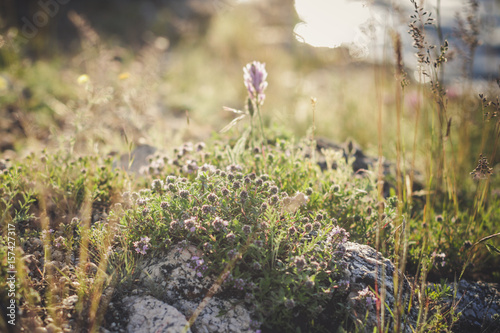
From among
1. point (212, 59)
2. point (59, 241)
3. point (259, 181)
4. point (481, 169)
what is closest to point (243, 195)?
point (259, 181)

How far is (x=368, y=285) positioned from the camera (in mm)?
1916

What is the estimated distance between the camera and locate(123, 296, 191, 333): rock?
1675mm

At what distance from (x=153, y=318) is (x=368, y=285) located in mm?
1134

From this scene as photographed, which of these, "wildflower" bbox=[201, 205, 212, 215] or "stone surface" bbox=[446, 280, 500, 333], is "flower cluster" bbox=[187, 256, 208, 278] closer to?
"wildflower" bbox=[201, 205, 212, 215]

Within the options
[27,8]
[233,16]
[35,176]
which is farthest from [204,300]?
[27,8]

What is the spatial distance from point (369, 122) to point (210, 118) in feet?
7.60

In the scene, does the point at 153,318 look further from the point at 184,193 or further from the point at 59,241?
the point at 59,241

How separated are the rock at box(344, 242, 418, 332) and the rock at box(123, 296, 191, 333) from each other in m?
0.88

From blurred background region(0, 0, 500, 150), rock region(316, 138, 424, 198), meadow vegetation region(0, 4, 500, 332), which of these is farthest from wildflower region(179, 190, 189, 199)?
rock region(316, 138, 424, 198)

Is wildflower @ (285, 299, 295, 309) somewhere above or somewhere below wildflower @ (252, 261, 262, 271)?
below

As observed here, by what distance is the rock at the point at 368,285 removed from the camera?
1.82 meters

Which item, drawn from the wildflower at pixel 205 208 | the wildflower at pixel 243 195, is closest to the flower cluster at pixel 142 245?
the wildflower at pixel 205 208

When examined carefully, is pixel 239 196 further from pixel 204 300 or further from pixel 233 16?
pixel 233 16

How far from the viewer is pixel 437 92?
2129 mm
